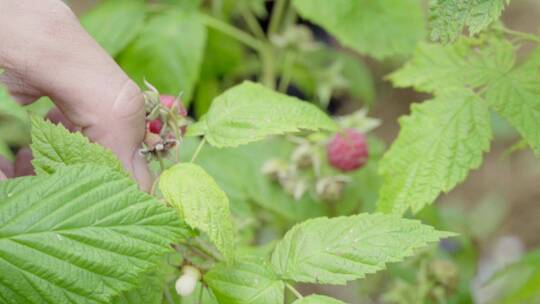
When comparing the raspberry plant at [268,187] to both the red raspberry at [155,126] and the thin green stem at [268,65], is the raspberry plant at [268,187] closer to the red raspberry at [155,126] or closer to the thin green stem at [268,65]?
the red raspberry at [155,126]

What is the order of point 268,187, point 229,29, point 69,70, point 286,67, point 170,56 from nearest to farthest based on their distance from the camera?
point 69,70 → point 268,187 → point 170,56 → point 229,29 → point 286,67

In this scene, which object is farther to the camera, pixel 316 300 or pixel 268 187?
pixel 268 187

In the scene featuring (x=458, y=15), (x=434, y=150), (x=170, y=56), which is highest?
(x=458, y=15)

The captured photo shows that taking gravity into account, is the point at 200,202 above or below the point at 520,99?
below

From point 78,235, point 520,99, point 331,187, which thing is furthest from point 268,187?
point 78,235

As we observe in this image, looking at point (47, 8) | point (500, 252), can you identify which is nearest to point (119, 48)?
point (47, 8)

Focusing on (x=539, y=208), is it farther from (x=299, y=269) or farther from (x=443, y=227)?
(x=299, y=269)

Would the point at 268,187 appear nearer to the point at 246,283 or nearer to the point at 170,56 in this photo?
the point at 170,56
